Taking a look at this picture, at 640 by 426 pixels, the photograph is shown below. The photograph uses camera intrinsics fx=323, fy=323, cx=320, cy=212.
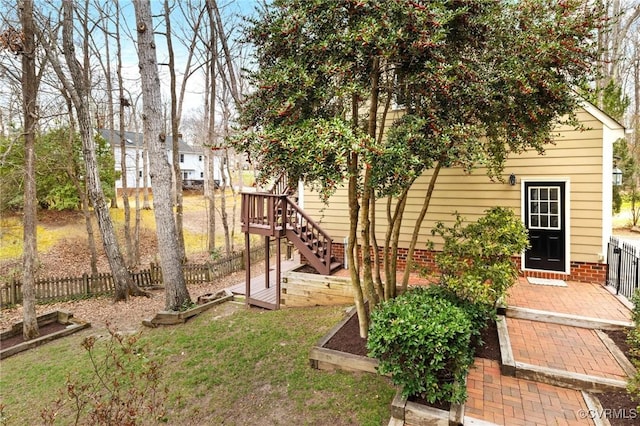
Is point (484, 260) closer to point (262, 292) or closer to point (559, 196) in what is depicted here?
point (559, 196)

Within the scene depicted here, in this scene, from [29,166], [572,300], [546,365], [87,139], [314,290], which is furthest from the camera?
[87,139]

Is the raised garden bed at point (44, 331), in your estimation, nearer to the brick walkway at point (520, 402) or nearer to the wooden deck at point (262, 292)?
the wooden deck at point (262, 292)

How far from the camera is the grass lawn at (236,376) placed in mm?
3787

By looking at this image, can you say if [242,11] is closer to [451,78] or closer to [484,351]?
[451,78]

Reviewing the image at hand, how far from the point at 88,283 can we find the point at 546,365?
459 inches

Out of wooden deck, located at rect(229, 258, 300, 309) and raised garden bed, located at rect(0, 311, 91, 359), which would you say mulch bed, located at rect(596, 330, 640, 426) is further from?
raised garden bed, located at rect(0, 311, 91, 359)

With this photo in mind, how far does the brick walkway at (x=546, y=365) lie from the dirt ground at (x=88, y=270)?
7.06m

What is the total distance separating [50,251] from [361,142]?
16691mm

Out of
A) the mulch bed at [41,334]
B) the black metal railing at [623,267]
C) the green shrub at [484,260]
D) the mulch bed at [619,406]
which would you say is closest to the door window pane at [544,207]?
the black metal railing at [623,267]

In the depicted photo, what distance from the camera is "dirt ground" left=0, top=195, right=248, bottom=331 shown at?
834 cm

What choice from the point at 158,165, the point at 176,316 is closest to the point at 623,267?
the point at 176,316

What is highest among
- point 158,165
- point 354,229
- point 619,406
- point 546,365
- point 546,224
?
point 158,165

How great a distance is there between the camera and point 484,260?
4875mm

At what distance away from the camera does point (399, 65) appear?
156 inches
